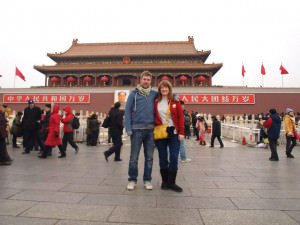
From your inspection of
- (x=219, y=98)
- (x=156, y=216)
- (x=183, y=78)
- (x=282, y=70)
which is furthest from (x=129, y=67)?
(x=156, y=216)

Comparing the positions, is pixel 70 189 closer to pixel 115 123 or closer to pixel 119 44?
pixel 115 123

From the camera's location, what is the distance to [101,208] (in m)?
2.65

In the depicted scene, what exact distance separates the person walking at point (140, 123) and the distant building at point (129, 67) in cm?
2328

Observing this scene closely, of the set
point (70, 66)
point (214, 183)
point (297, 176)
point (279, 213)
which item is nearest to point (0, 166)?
point (214, 183)

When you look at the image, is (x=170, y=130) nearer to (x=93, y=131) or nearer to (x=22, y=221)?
(x=22, y=221)

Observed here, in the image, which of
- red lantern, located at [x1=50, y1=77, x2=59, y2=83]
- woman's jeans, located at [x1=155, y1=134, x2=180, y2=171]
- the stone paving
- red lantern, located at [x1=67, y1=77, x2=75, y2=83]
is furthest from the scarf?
red lantern, located at [x1=50, y1=77, x2=59, y2=83]

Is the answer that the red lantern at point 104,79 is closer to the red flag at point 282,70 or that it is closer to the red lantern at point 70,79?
the red lantern at point 70,79

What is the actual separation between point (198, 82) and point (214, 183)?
25.3m

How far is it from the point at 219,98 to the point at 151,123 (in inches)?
889

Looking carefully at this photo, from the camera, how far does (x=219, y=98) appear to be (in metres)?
25.0

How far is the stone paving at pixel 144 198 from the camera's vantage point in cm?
240

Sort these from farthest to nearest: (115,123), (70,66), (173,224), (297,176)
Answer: (70,66), (115,123), (297,176), (173,224)

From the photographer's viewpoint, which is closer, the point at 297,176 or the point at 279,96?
the point at 297,176

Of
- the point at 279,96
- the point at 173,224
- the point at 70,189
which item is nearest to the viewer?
the point at 173,224
